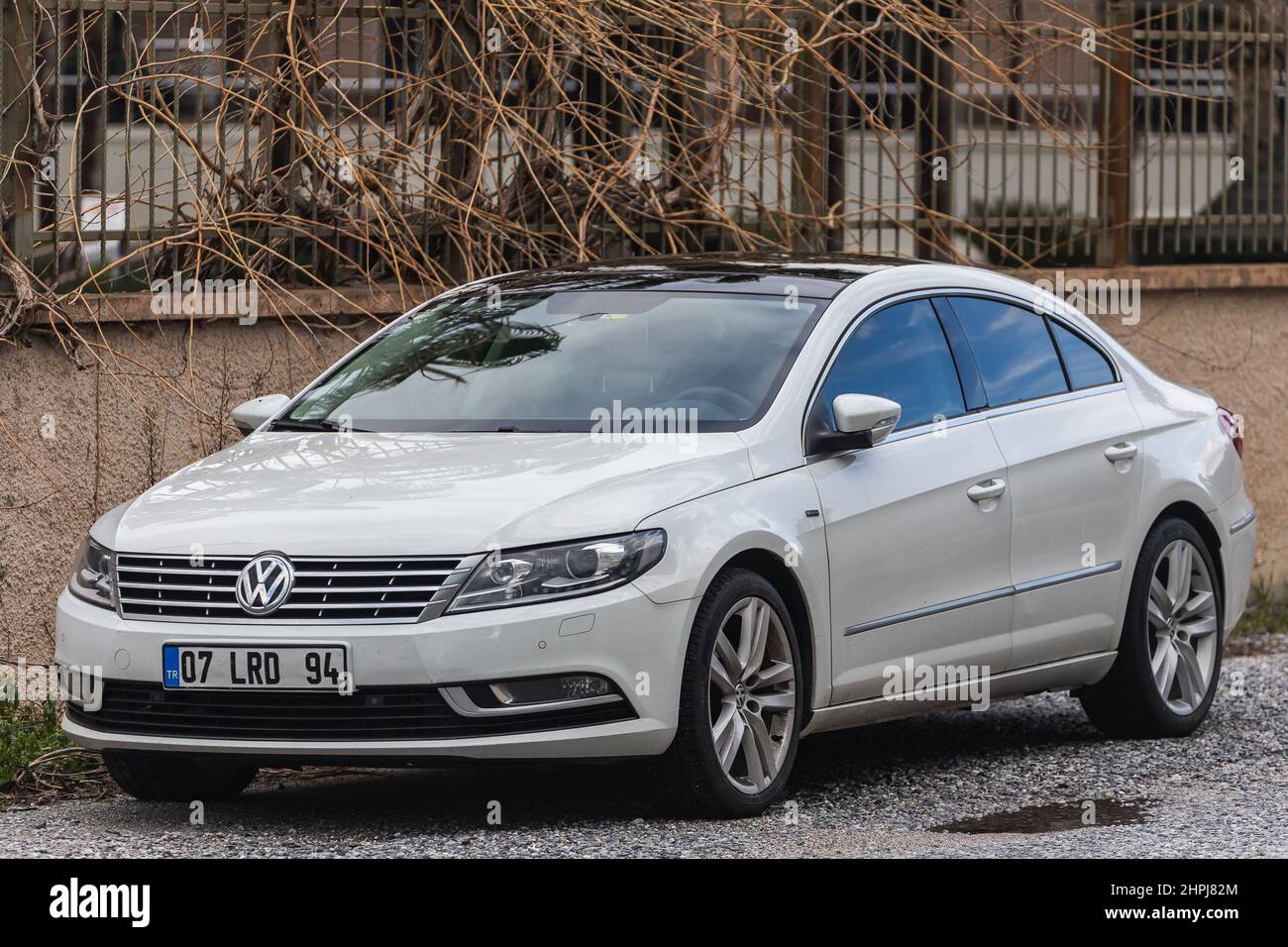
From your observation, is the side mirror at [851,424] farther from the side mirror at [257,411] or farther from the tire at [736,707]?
the side mirror at [257,411]

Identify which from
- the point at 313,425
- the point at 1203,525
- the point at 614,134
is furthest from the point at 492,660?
the point at 614,134

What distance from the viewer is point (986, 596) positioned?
24.2ft

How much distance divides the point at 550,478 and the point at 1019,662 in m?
2.19

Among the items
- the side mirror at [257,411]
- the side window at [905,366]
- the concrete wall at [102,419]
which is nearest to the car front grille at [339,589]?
the side mirror at [257,411]

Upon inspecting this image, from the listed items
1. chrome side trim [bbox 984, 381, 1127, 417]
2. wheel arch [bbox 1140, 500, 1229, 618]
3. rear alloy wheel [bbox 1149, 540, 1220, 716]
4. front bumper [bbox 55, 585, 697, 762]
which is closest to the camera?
front bumper [bbox 55, 585, 697, 762]

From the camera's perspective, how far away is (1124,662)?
8141mm

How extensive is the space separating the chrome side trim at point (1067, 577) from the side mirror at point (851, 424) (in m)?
0.95

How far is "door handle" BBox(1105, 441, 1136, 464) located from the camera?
315 inches

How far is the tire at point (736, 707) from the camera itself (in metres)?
6.18

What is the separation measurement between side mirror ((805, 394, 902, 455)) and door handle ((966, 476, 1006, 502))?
491 millimetres

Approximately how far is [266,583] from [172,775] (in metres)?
1.09

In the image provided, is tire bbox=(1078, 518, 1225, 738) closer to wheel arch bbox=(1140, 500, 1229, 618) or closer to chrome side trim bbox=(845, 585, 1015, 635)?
wheel arch bbox=(1140, 500, 1229, 618)

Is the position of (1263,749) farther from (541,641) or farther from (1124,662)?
(541,641)

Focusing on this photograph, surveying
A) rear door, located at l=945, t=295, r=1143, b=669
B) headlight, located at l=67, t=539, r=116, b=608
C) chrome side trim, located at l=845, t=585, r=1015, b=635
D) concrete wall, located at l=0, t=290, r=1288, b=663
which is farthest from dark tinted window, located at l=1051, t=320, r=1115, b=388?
headlight, located at l=67, t=539, r=116, b=608
